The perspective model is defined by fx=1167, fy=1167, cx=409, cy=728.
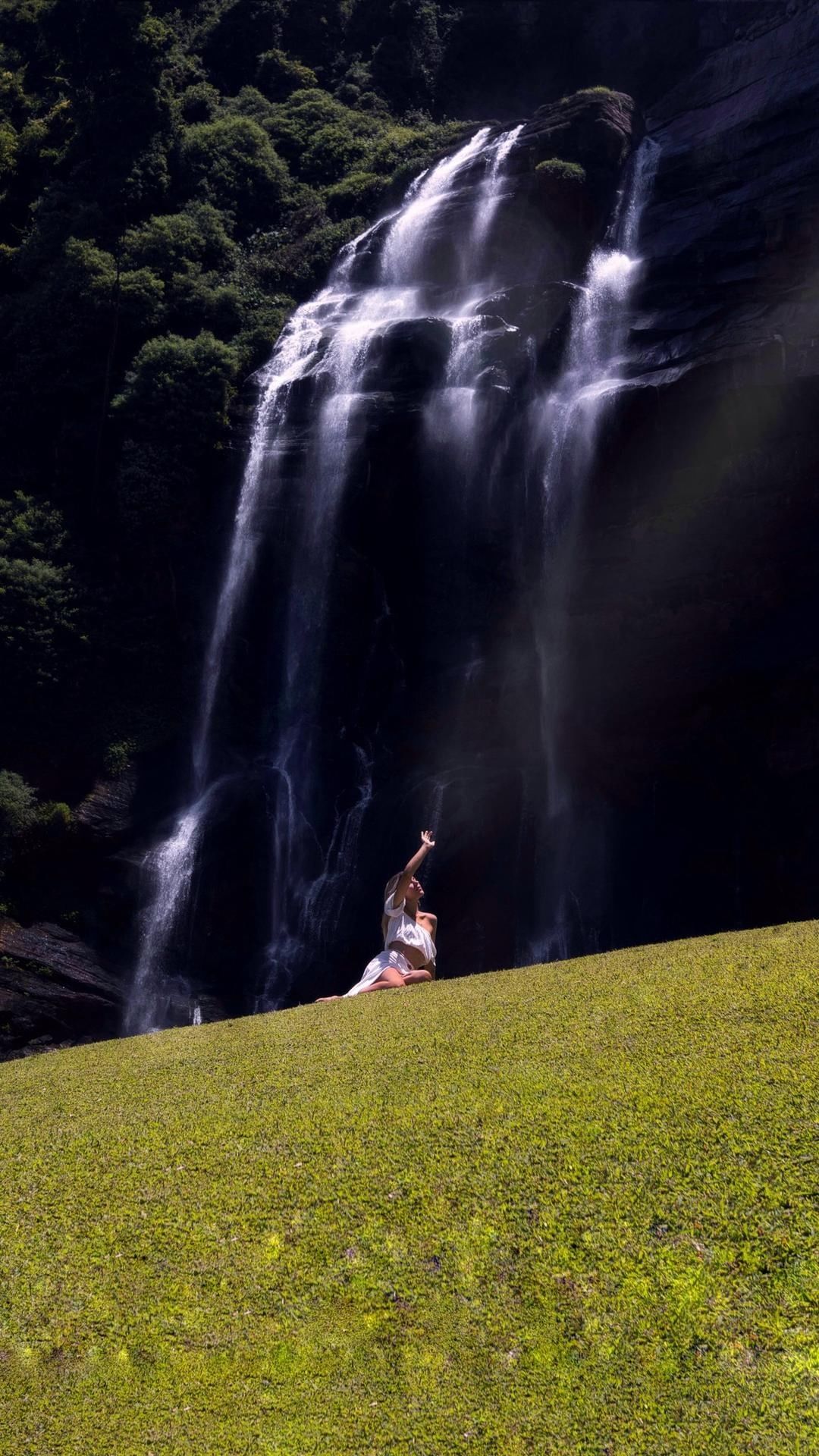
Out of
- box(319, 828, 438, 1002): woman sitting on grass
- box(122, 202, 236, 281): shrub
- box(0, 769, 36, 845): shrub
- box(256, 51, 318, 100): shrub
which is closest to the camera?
box(319, 828, 438, 1002): woman sitting on grass

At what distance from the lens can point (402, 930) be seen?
9102 mm

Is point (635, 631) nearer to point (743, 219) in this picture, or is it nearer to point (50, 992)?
point (743, 219)

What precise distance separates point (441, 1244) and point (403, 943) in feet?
14.4

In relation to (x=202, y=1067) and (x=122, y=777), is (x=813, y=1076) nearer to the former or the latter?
(x=202, y=1067)

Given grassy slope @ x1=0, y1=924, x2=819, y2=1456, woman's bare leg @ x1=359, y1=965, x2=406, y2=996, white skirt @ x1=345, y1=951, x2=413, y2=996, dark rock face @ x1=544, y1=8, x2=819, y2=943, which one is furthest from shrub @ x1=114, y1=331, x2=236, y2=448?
grassy slope @ x1=0, y1=924, x2=819, y2=1456

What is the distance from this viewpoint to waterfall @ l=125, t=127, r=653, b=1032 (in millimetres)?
20062

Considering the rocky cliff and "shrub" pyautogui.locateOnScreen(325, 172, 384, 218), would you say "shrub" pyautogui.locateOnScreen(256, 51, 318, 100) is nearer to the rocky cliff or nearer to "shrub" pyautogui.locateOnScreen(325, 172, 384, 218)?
"shrub" pyautogui.locateOnScreen(325, 172, 384, 218)

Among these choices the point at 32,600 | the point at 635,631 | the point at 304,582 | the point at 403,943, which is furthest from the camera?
the point at 32,600

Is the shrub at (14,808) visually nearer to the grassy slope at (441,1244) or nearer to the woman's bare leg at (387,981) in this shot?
the woman's bare leg at (387,981)

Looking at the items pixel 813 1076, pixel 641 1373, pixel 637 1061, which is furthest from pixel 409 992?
pixel 641 1373

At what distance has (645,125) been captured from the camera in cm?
2736

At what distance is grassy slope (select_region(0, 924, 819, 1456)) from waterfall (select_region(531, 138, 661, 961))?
12.4 metres

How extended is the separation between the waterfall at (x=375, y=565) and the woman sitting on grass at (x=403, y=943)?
1003cm

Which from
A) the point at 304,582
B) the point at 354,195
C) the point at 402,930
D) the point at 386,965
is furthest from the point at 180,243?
the point at 386,965
